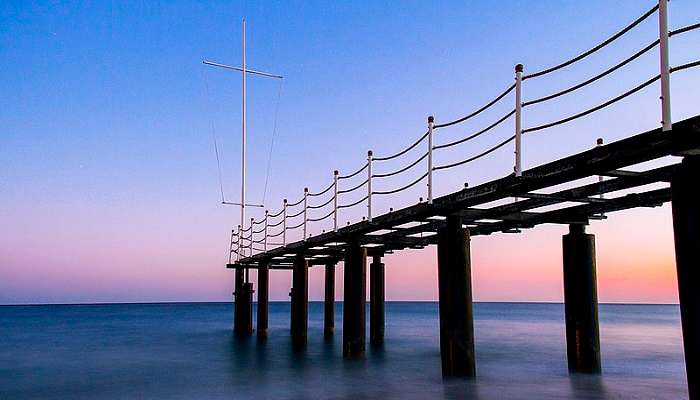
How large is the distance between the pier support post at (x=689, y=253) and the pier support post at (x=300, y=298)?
46.7 feet

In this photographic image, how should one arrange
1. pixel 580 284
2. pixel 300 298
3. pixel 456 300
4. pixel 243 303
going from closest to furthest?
pixel 456 300 → pixel 580 284 → pixel 300 298 → pixel 243 303

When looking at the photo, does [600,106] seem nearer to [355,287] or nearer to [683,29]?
[683,29]

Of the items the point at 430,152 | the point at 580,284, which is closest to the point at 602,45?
the point at 430,152

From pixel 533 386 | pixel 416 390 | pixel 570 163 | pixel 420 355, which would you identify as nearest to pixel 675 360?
pixel 420 355

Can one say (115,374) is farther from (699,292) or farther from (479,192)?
(699,292)

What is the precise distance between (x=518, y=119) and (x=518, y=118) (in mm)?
12

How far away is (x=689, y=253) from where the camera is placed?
547 centimetres

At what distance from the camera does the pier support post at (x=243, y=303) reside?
84.8 ft

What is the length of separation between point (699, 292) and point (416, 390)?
7699 mm

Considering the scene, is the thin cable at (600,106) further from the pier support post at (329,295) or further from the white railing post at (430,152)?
the pier support post at (329,295)

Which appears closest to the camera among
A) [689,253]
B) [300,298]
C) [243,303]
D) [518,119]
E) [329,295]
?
[689,253]

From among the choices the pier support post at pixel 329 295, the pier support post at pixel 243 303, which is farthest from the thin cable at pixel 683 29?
the pier support post at pixel 243 303

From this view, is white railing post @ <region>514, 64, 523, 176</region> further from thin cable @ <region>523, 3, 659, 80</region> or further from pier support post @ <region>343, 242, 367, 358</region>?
pier support post @ <region>343, 242, 367, 358</region>

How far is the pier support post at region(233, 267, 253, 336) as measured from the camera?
25.8 meters
